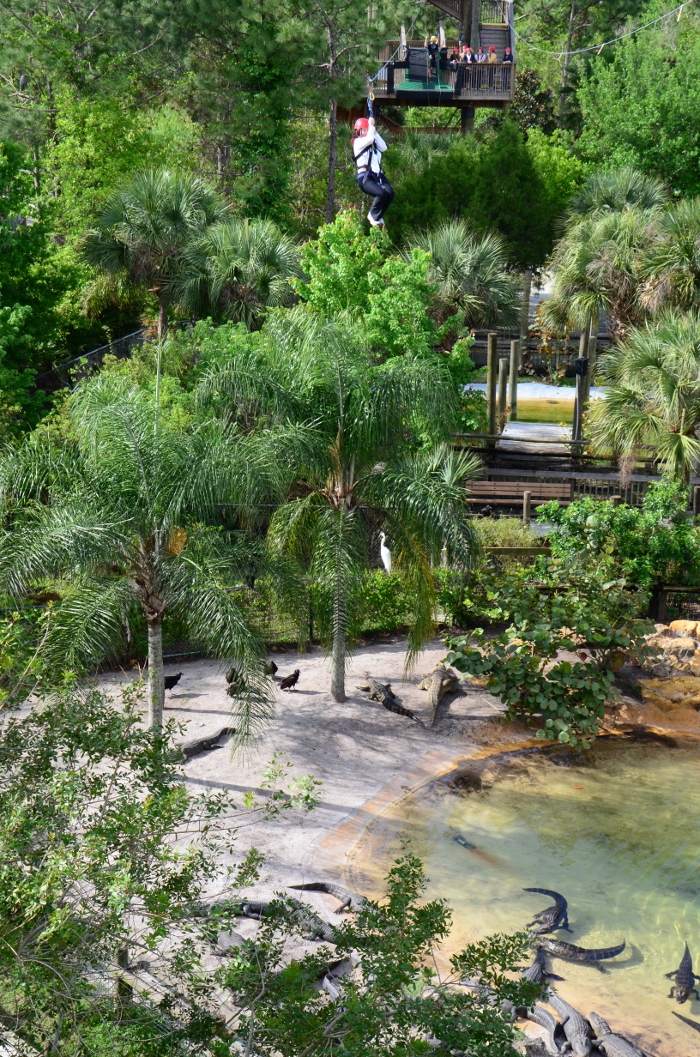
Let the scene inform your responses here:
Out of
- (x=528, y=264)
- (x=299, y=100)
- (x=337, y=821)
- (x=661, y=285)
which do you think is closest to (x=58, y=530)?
(x=337, y=821)

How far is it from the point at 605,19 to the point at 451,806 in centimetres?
4049

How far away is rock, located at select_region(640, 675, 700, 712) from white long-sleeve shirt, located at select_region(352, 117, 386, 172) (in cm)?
1120

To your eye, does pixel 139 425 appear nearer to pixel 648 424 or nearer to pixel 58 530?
pixel 58 530

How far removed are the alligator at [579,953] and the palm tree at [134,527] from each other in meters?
3.25

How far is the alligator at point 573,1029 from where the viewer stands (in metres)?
7.22

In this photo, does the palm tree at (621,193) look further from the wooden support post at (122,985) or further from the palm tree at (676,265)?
the wooden support post at (122,985)

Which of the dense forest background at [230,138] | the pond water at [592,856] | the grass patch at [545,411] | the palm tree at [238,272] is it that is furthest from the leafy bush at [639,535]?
the grass patch at [545,411]

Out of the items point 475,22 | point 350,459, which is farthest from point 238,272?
point 475,22

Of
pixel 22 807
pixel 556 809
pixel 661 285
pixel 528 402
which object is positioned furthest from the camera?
pixel 528 402

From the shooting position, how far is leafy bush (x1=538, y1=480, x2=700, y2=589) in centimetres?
1411

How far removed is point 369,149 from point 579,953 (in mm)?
15178

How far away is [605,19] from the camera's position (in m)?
42.4

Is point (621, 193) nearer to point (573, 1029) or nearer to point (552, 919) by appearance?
point (552, 919)

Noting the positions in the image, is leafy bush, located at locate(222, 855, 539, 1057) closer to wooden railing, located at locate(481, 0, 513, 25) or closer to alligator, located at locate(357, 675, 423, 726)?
alligator, located at locate(357, 675, 423, 726)
